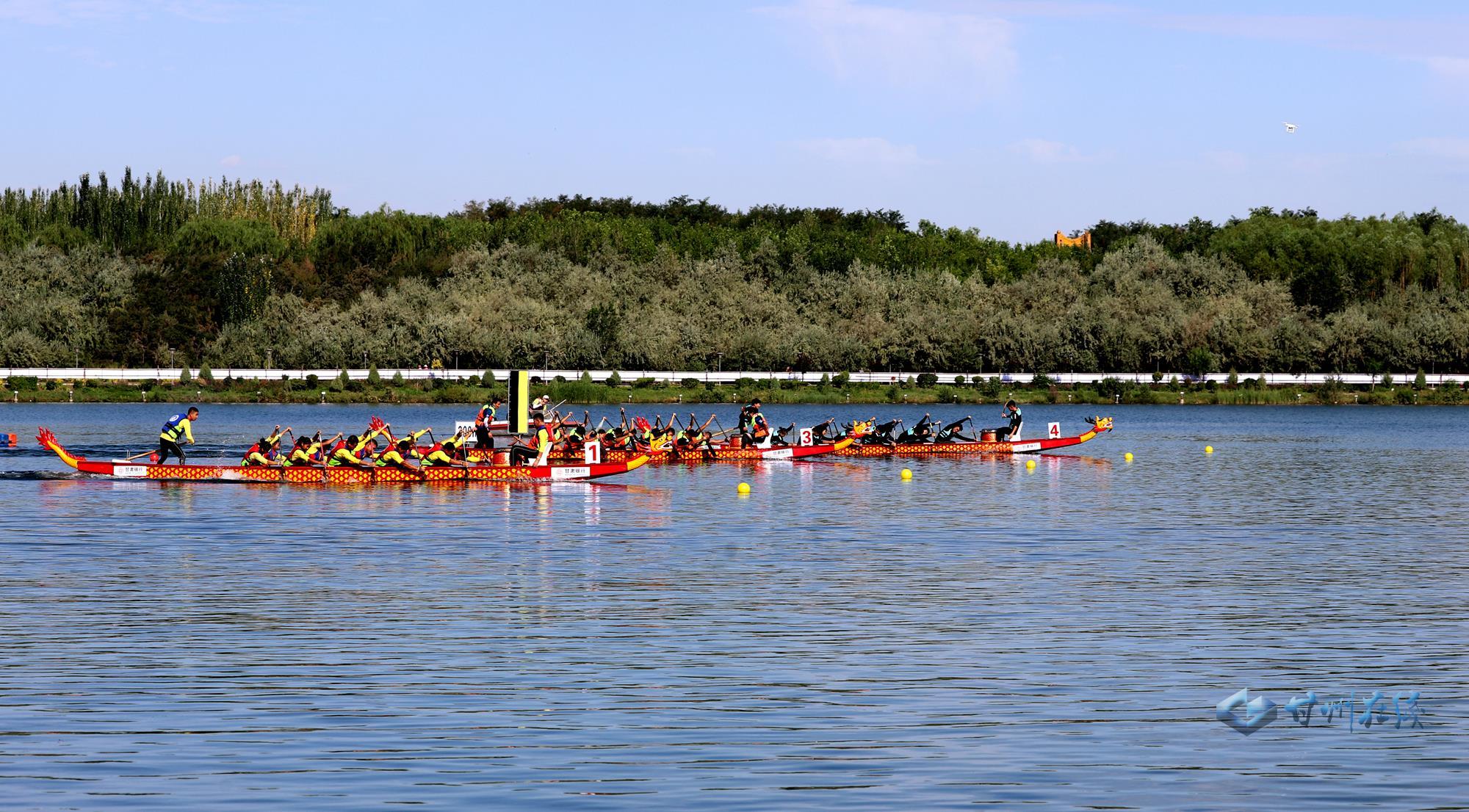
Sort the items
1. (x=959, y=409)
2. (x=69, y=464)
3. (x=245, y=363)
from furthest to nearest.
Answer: (x=245, y=363)
(x=959, y=409)
(x=69, y=464)

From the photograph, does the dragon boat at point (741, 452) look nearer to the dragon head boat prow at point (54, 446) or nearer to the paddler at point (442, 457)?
the paddler at point (442, 457)

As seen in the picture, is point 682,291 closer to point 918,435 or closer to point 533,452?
point 918,435

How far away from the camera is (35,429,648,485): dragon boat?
45.4 m

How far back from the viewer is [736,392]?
11719 cm

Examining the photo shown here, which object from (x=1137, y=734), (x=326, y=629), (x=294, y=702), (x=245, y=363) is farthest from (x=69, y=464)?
(x=245, y=363)

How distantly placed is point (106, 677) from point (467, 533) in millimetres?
16813

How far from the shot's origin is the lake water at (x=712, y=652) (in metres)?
15.6

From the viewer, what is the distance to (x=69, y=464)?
155ft

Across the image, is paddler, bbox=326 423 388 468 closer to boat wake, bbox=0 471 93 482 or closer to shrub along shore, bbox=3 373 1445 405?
boat wake, bbox=0 471 93 482

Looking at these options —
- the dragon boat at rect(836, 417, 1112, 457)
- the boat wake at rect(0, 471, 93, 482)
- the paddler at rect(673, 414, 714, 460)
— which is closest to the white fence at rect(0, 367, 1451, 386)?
the dragon boat at rect(836, 417, 1112, 457)

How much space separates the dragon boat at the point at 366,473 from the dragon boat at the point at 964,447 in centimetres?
1553

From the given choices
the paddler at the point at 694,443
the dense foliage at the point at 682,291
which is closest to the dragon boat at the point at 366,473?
the paddler at the point at 694,443

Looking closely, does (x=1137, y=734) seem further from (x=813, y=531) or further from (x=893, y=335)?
(x=893, y=335)

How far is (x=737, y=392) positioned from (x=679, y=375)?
17.6 feet
